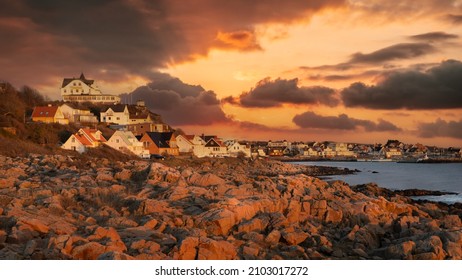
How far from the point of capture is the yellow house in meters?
40.4

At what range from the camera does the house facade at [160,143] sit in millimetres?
42125

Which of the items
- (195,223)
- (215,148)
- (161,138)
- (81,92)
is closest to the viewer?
(195,223)

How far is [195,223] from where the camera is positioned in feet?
27.0

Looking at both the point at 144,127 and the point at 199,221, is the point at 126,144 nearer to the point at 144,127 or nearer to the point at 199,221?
the point at 144,127

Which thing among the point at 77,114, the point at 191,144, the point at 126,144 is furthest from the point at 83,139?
the point at 77,114

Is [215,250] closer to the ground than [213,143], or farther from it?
closer to the ground

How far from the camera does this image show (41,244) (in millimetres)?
6551

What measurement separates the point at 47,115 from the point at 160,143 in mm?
9170

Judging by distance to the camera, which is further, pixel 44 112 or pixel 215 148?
pixel 215 148

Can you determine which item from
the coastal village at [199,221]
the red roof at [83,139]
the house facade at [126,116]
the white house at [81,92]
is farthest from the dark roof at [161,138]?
the coastal village at [199,221]

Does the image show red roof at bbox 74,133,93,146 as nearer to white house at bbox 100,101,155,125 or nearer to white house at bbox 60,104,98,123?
white house at bbox 60,104,98,123

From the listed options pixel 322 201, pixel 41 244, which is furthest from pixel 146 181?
pixel 41 244

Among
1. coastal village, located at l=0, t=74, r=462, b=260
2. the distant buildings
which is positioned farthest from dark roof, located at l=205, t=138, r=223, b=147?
coastal village, located at l=0, t=74, r=462, b=260
